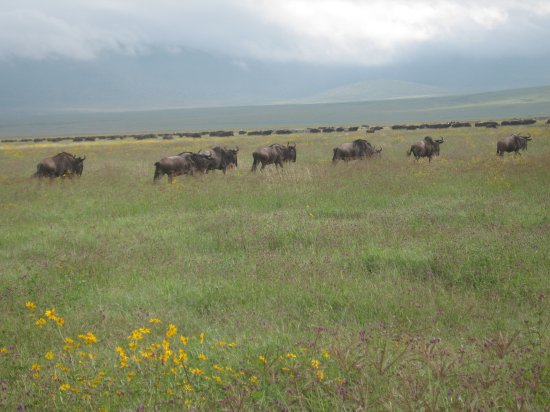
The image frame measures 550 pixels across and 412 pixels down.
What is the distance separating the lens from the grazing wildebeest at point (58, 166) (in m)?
20.6

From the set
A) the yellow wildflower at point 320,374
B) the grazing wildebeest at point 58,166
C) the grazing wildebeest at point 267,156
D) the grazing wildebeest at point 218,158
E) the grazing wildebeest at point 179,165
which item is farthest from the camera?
the grazing wildebeest at point 267,156

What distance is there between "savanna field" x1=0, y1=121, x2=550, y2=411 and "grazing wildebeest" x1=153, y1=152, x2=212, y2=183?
4.71 m

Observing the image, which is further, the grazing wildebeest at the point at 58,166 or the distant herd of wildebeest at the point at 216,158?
the grazing wildebeest at the point at 58,166

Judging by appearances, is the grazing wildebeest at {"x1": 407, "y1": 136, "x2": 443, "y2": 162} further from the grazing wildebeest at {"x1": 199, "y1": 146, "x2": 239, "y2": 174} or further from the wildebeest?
the grazing wildebeest at {"x1": 199, "y1": 146, "x2": 239, "y2": 174}

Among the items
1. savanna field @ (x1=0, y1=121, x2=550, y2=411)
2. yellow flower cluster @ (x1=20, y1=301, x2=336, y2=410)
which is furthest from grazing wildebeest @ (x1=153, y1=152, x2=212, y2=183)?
yellow flower cluster @ (x1=20, y1=301, x2=336, y2=410)

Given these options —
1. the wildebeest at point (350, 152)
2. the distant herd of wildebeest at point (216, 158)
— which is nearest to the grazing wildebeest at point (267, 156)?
the distant herd of wildebeest at point (216, 158)

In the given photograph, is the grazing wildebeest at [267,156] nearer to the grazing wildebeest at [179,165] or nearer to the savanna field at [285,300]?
the grazing wildebeest at [179,165]

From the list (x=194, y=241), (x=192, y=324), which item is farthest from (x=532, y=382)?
(x=194, y=241)

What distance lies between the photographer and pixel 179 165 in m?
19.2

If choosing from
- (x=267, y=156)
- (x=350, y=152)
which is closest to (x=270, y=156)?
(x=267, y=156)

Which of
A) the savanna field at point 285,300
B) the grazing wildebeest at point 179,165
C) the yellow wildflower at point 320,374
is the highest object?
the grazing wildebeest at point 179,165

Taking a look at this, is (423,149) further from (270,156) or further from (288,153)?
(270,156)

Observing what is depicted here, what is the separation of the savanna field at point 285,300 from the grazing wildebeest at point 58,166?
6.88 metres

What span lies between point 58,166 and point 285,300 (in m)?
17.4
